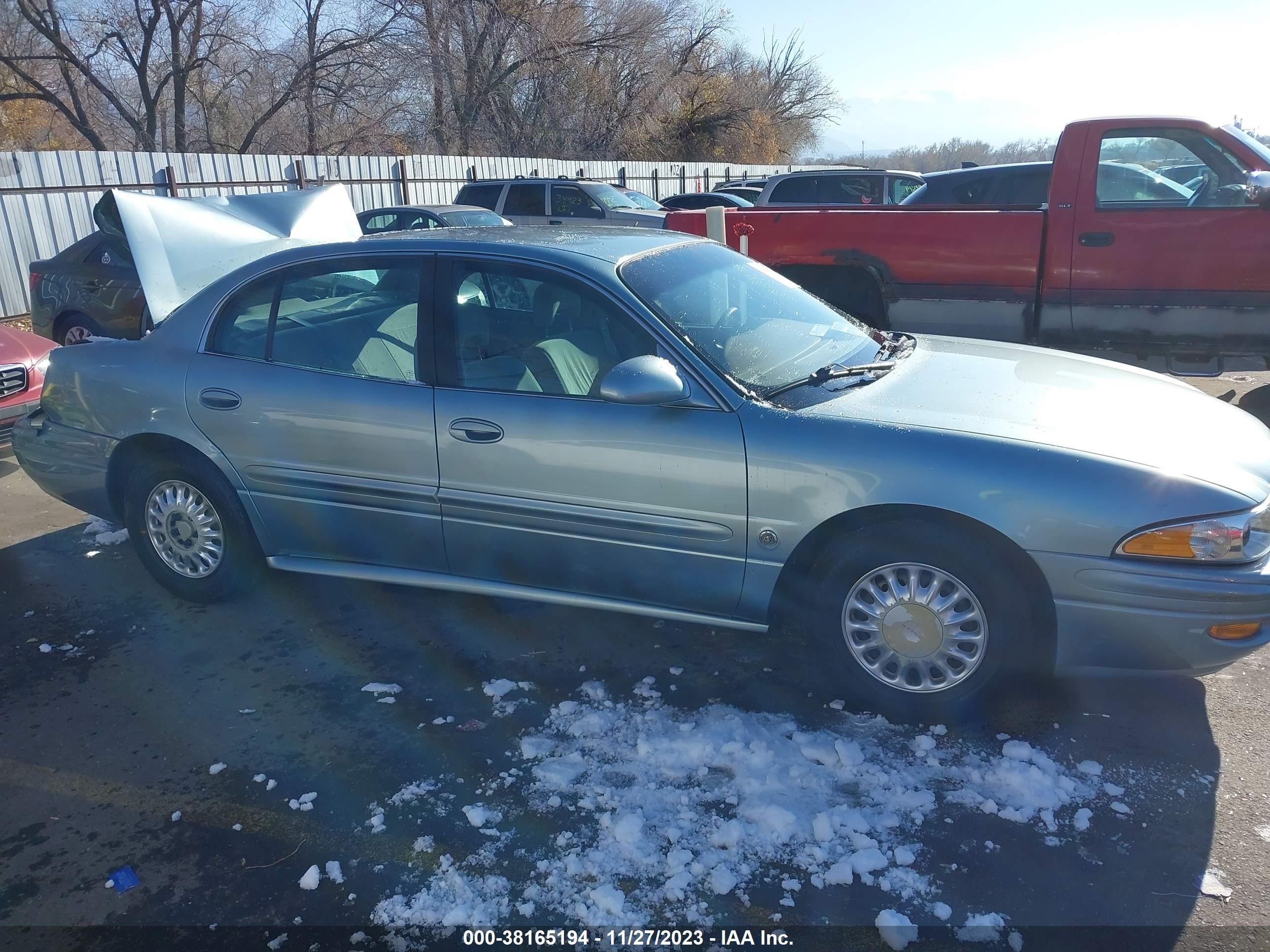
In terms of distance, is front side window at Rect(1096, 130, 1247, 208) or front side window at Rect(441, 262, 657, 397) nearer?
front side window at Rect(441, 262, 657, 397)

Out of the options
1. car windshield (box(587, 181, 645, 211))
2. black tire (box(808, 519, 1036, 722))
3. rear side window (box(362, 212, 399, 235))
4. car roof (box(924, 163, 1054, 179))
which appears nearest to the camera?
black tire (box(808, 519, 1036, 722))

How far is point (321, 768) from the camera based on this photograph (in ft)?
10.3

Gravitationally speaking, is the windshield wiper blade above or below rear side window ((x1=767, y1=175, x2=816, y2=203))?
below

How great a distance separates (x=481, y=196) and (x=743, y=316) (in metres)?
13.6

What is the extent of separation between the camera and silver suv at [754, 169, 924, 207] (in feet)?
49.5

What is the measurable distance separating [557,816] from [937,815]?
3.82ft

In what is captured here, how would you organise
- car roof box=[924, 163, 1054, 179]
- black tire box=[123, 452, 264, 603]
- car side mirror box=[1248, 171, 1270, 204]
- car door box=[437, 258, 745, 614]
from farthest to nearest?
car roof box=[924, 163, 1054, 179], car side mirror box=[1248, 171, 1270, 204], black tire box=[123, 452, 264, 603], car door box=[437, 258, 745, 614]

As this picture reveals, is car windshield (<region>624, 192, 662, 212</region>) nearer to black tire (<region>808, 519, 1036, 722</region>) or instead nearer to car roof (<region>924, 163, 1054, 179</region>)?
car roof (<region>924, 163, 1054, 179</region>)

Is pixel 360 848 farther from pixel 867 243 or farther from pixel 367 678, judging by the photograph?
pixel 867 243

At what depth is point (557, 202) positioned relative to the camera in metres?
15.6

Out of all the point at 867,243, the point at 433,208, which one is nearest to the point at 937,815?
the point at 867,243

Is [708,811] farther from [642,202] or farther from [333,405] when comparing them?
[642,202]

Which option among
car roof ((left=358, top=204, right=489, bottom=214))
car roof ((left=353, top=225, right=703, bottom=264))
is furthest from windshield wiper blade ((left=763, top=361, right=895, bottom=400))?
car roof ((left=358, top=204, right=489, bottom=214))

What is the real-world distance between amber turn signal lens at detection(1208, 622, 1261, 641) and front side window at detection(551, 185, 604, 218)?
44.4ft
